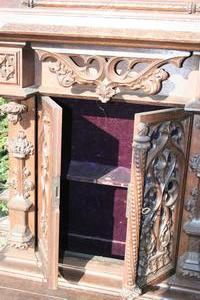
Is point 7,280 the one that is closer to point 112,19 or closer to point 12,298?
point 12,298

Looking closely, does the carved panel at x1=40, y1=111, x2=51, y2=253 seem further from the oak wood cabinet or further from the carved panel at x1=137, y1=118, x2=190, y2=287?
the carved panel at x1=137, y1=118, x2=190, y2=287

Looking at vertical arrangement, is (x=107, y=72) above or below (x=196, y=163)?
above

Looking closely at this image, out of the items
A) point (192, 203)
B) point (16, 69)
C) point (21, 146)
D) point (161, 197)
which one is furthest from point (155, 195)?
point (16, 69)

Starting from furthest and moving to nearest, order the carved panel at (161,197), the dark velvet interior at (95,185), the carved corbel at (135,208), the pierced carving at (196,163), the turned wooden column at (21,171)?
the dark velvet interior at (95,185) → the turned wooden column at (21,171) → the pierced carving at (196,163) → the carved panel at (161,197) → the carved corbel at (135,208)

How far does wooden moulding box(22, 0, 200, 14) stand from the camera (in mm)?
2223

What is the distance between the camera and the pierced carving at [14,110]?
234 cm

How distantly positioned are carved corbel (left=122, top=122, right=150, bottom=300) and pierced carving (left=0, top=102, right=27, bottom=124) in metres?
0.67

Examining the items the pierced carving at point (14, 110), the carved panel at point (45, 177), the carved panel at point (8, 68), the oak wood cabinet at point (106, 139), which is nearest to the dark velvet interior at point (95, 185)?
the oak wood cabinet at point (106, 139)

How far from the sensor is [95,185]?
9.11 ft

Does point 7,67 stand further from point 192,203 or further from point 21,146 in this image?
point 192,203

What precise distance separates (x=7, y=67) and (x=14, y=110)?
228 mm

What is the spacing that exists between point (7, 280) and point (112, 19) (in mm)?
1530

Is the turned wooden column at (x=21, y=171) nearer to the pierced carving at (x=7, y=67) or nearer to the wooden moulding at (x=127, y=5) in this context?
the pierced carving at (x=7, y=67)

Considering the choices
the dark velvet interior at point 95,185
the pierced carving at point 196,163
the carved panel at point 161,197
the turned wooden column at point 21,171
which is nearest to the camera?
the carved panel at point 161,197
